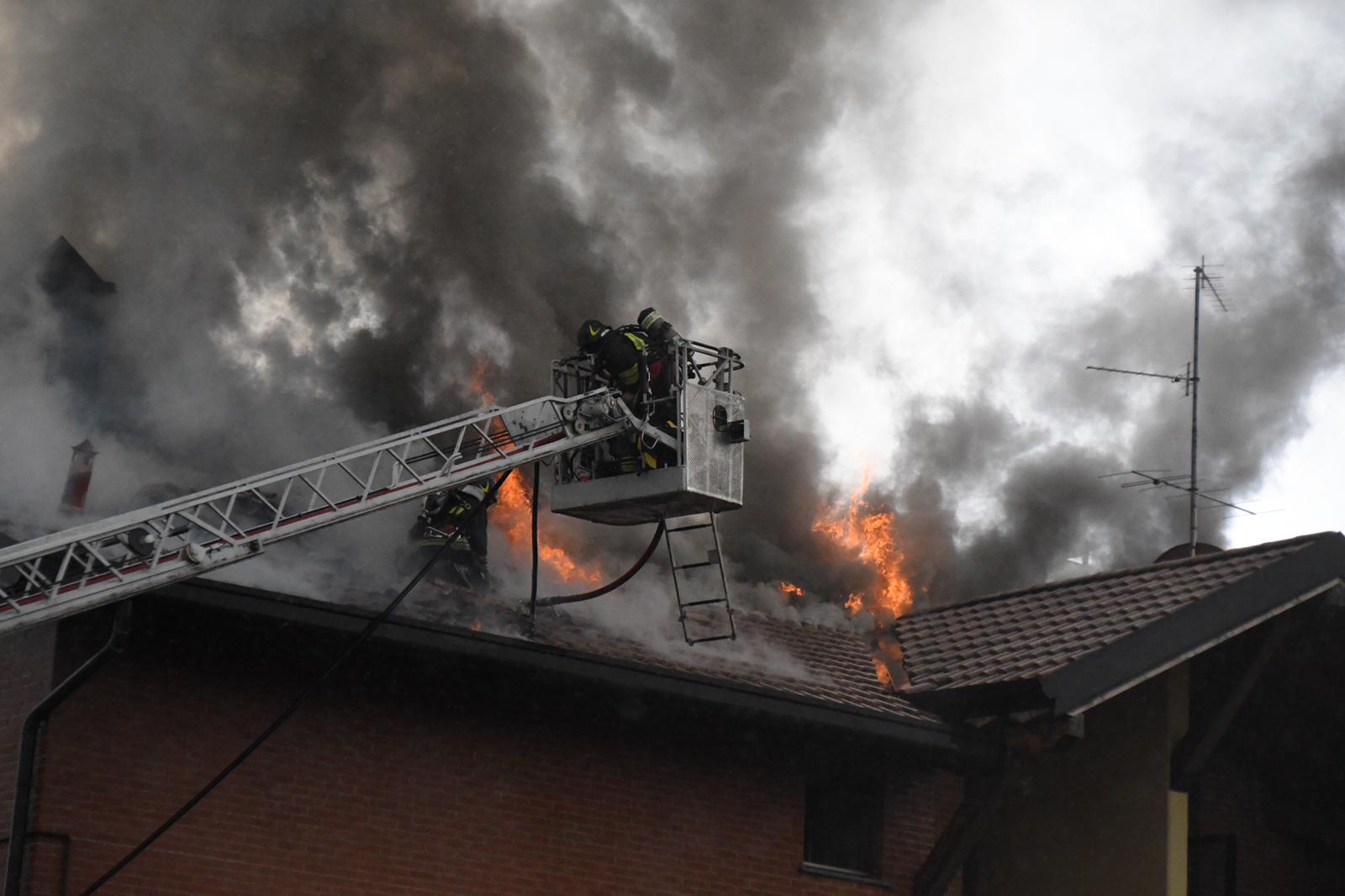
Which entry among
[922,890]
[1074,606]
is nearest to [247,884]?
[922,890]

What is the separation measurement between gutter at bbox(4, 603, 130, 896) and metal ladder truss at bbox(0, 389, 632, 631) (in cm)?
24

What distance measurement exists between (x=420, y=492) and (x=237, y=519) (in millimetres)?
2101

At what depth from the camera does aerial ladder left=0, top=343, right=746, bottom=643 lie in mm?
6980

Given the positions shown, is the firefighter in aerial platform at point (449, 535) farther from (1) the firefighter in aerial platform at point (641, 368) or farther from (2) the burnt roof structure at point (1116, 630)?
(2) the burnt roof structure at point (1116, 630)

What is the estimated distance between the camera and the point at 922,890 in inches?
393

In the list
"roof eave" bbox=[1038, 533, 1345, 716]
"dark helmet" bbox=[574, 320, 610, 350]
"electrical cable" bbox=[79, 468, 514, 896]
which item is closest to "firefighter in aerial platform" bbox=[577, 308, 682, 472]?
"dark helmet" bbox=[574, 320, 610, 350]

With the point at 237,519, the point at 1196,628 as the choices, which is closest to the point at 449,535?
the point at 237,519

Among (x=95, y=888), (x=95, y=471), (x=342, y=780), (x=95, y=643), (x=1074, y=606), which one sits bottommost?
(x=95, y=888)

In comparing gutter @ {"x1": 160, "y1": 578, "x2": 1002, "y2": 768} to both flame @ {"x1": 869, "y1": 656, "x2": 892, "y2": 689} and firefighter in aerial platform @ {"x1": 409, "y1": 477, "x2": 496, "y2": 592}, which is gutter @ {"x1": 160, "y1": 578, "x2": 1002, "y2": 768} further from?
firefighter in aerial platform @ {"x1": 409, "y1": 477, "x2": 496, "y2": 592}

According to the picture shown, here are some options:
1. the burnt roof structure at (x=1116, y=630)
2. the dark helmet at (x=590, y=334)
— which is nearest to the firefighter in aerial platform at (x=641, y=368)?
the dark helmet at (x=590, y=334)

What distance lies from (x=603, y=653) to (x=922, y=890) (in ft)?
9.71

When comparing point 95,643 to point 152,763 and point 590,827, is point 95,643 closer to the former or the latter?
point 152,763

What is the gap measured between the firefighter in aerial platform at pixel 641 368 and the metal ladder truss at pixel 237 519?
20 cm

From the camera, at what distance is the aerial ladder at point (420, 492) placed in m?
6.98
